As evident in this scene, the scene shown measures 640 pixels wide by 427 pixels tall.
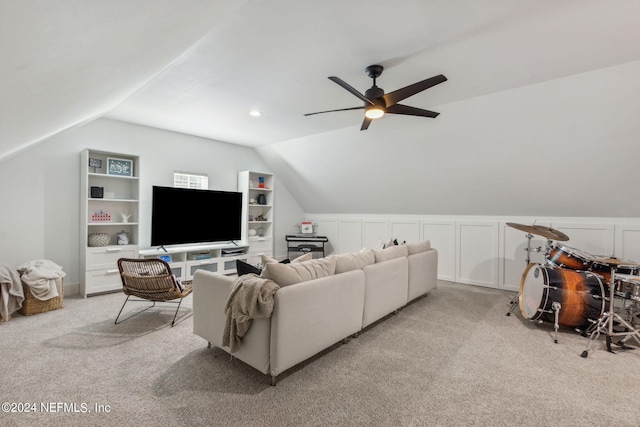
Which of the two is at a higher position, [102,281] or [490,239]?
[490,239]

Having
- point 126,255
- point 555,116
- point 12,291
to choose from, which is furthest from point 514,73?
point 12,291

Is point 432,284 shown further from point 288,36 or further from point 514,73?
point 288,36

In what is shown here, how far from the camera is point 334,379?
2314 mm

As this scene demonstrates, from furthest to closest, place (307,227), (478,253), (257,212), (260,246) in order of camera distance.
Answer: (307,227), (257,212), (260,246), (478,253)

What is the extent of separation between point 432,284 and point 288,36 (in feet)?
12.5

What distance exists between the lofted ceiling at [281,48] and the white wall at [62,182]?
1.31 metres

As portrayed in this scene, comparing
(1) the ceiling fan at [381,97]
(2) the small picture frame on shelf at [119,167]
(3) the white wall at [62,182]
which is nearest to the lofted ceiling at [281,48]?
(1) the ceiling fan at [381,97]

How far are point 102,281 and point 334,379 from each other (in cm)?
388

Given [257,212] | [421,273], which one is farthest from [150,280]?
[257,212]

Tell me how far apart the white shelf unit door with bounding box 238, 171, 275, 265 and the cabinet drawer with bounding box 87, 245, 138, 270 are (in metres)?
2.08

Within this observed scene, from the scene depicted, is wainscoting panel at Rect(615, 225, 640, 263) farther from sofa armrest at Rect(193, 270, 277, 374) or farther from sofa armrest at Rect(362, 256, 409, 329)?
sofa armrest at Rect(193, 270, 277, 374)

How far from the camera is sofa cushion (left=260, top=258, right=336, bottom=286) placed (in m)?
2.34

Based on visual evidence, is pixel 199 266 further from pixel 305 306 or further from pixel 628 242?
pixel 628 242

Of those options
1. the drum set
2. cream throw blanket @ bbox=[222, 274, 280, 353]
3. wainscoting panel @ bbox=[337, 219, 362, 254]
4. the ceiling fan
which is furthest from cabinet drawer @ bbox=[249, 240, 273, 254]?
the drum set
